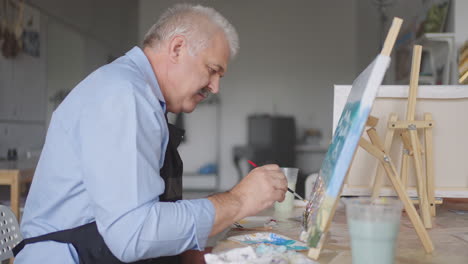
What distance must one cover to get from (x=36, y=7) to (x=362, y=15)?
4448 millimetres

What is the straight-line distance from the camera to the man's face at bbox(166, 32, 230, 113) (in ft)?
3.80

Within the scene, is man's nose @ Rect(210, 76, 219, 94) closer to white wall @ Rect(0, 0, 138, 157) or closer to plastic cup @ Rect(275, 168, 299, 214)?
plastic cup @ Rect(275, 168, 299, 214)

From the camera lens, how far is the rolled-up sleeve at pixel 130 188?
0.87 meters

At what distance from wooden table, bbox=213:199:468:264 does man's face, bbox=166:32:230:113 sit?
390 millimetres

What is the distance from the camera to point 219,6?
22.5ft

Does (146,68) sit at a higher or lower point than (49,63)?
lower

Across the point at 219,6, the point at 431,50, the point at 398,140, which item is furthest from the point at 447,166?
the point at 219,6

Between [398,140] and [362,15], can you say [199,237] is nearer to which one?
[398,140]

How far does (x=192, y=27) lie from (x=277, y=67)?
595cm

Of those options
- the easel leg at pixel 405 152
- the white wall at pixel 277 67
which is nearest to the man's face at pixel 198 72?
the easel leg at pixel 405 152

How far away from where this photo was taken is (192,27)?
1139 mm

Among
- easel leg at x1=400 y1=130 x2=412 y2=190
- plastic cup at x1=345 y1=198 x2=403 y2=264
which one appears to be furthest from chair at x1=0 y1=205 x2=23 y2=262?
easel leg at x1=400 y1=130 x2=412 y2=190

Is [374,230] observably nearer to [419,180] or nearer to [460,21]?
[419,180]

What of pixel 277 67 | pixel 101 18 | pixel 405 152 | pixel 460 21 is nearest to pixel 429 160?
pixel 405 152
